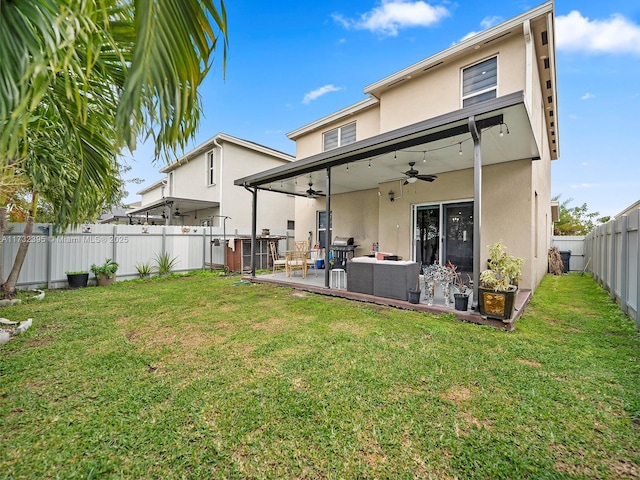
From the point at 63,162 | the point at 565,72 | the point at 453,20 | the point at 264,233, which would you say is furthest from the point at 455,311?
the point at 565,72

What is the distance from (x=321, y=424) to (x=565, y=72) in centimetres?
1313

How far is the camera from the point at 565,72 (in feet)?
30.8

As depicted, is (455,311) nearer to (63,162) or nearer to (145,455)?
(145,455)

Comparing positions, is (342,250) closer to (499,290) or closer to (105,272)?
(499,290)

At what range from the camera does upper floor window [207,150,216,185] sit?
44.0ft

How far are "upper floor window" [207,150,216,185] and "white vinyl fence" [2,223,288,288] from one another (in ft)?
12.0

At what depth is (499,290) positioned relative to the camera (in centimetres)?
408

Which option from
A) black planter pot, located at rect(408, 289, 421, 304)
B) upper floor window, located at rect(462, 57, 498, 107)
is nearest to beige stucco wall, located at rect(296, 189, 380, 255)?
upper floor window, located at rect(462, 57, 498, 107)

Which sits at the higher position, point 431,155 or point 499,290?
point 431,155

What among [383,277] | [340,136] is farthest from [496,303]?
[340,136]

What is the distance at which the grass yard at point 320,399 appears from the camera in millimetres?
1697

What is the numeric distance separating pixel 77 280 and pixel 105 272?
0.61 m

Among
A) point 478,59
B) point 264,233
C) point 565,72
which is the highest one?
point 565,72

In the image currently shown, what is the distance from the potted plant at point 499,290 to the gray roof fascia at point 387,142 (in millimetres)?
2097
